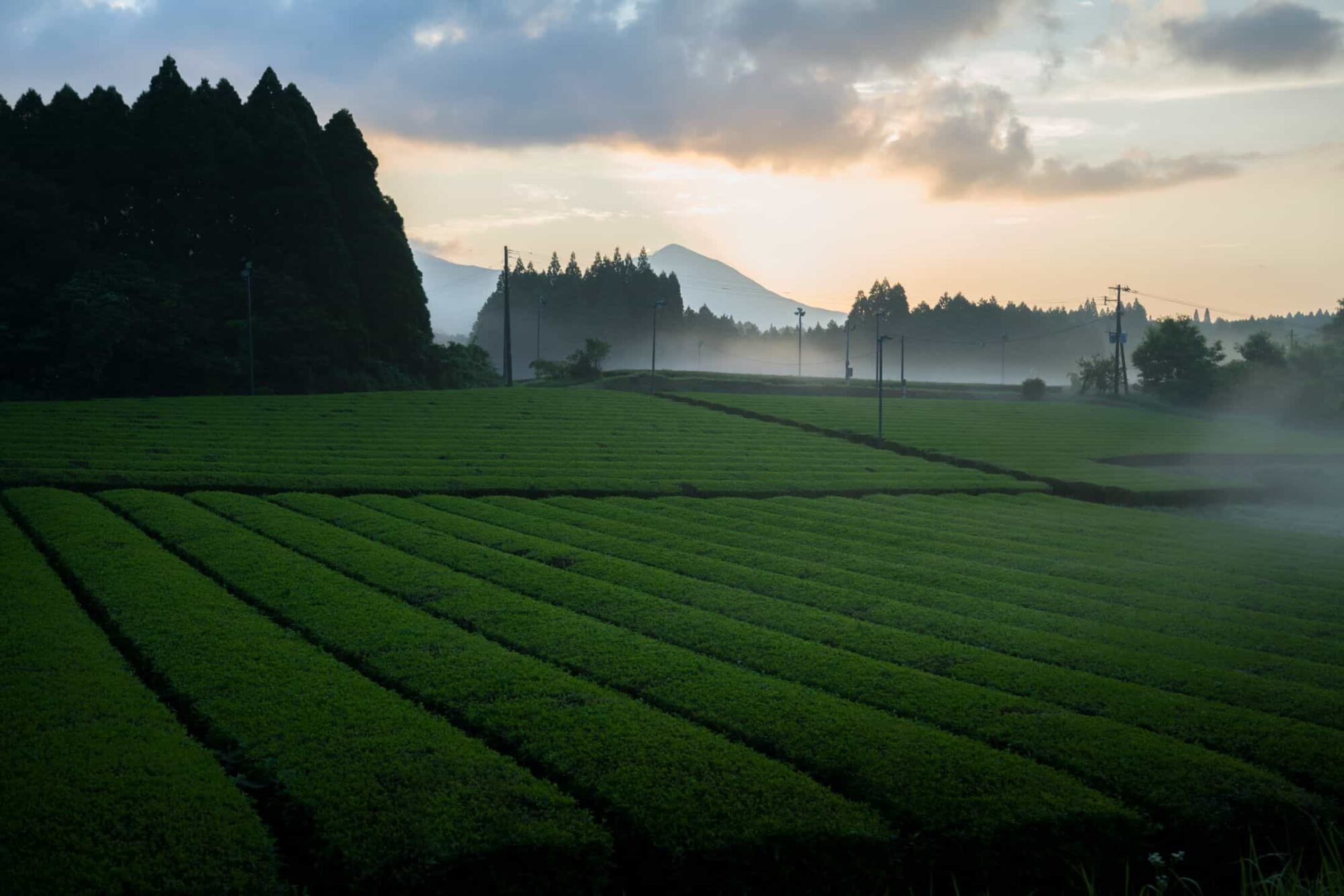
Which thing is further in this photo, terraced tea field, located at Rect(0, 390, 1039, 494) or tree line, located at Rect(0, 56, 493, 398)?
tree line, located at Rect(0, 56, 493, 398)

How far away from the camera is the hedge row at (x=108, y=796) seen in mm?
7328

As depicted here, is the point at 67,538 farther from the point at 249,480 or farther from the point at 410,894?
the point at 410,894

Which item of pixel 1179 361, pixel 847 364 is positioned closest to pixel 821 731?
pixel 847 364

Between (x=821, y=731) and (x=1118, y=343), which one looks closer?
(x=821, y=731)

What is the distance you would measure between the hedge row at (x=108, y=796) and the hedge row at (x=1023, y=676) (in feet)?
28.4

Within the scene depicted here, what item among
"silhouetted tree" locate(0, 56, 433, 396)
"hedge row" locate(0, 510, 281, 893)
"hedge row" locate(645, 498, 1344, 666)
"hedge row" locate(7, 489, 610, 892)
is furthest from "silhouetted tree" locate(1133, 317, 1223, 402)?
"hedge row" locate(0, 510, 281, 893)

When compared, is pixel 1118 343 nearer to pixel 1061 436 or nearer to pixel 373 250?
pixel 1061 436

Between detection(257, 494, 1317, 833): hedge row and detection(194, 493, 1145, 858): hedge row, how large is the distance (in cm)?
23

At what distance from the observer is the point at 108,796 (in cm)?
834

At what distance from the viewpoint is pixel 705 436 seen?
4644 cm

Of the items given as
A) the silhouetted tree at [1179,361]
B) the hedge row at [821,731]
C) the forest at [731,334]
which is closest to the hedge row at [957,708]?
the hedge row at [821,731]

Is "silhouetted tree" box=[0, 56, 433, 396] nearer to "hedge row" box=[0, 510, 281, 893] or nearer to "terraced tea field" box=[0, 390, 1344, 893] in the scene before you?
"terraced tea field" box=[0, 390, 1344, 893]

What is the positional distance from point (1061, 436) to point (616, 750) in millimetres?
55821

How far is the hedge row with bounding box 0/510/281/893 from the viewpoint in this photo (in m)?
7.33
